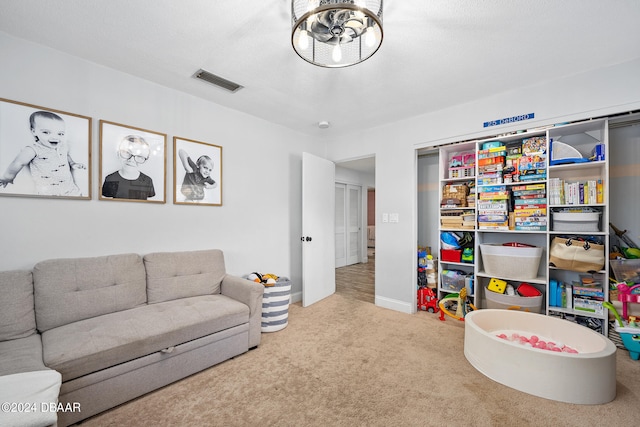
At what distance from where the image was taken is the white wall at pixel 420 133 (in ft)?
7.73

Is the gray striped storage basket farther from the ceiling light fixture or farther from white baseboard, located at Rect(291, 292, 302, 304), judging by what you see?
the ceiling light fixture

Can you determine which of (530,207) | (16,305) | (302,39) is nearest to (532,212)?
(530,207)

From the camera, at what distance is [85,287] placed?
2072 millimetres

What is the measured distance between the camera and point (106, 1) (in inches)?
64.8

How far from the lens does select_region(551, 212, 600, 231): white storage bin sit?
8.02ft

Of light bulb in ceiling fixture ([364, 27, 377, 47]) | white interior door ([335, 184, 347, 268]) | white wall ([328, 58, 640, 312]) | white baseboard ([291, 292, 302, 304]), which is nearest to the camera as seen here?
light bulb in ceiling fixture ([364, 27, 377, 47])

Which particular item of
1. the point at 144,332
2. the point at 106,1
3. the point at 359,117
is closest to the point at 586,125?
the point at 359,117

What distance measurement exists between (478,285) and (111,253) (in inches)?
150

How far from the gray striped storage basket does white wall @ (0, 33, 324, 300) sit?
63 cm

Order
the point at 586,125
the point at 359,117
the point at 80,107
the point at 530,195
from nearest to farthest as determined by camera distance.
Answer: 1. the point at 80,107
2. the point at 586,125
3. the point at 530,195
4. the point at 359,117

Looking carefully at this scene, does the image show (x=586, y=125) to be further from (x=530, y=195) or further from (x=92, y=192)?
(x=92, y=192)

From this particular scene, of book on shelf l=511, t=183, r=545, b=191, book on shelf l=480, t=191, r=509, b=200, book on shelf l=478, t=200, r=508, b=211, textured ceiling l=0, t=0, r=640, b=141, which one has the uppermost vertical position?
textured ceiling l=0, t=0, r=640, b=141

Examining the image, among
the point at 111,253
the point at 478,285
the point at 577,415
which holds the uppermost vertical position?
the point at 111,253

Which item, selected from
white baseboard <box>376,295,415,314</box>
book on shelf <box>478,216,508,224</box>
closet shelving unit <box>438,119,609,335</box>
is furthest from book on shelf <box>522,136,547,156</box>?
white baseboard <box>376,295,415,314</box>
